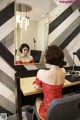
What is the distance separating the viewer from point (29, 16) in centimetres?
187

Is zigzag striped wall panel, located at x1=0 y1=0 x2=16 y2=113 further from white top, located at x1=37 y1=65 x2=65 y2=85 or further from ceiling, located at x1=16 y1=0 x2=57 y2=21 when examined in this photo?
white top, located at x1=37 y1=65 x2=65 y2=85

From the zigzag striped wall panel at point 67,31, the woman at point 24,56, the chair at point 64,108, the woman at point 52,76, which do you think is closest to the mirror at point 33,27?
the woman at point 24,56

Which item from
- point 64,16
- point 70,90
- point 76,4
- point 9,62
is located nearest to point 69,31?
point 64,16

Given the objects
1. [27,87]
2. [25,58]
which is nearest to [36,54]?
[25,58]

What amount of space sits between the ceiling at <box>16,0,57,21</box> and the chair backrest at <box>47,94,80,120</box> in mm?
1263

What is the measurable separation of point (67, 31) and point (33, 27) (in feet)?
2.19

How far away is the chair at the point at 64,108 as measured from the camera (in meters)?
1.07

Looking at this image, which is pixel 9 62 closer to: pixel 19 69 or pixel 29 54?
pixel 19 69

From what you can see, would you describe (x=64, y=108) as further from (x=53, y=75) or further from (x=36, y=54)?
(x=36, y=54)

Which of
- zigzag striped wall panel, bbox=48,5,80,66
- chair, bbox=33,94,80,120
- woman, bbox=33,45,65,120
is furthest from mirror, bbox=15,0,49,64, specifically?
chair, bbox=33,94,80,120

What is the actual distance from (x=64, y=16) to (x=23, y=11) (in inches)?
29.6

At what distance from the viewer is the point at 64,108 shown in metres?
1.10

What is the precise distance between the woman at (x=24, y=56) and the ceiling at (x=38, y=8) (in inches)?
16.9

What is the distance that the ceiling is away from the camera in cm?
184
